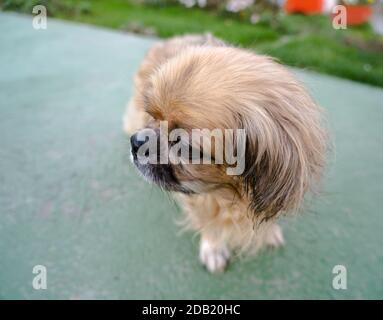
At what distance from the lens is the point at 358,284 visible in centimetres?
175

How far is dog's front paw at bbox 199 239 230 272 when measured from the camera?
1.81 meters

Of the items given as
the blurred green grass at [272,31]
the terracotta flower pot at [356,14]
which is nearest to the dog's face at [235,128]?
the blurred green grass at [272,31]

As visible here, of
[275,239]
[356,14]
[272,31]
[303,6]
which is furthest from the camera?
[303,6]

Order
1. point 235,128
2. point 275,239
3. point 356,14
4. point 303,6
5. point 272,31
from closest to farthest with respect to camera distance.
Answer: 1. point 235,128
2. point 275,239
3. point 272,31
4. point 356,14
5. point 303,6

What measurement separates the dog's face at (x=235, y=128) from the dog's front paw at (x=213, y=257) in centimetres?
54

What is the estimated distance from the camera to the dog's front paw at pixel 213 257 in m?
1.81

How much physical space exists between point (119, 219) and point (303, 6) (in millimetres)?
5125

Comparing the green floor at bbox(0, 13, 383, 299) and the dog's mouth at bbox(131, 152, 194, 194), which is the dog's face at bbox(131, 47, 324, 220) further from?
the green floor at bbox(0, 13, 383, 299)

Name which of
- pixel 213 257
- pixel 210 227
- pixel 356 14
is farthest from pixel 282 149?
pixel 356 14

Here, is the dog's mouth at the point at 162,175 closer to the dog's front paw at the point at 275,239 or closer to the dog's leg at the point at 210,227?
the dog's leg at the point at 210,227

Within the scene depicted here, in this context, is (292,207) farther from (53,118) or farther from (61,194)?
(53,118)

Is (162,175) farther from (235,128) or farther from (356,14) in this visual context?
(356,14)

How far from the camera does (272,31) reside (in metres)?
4.95
